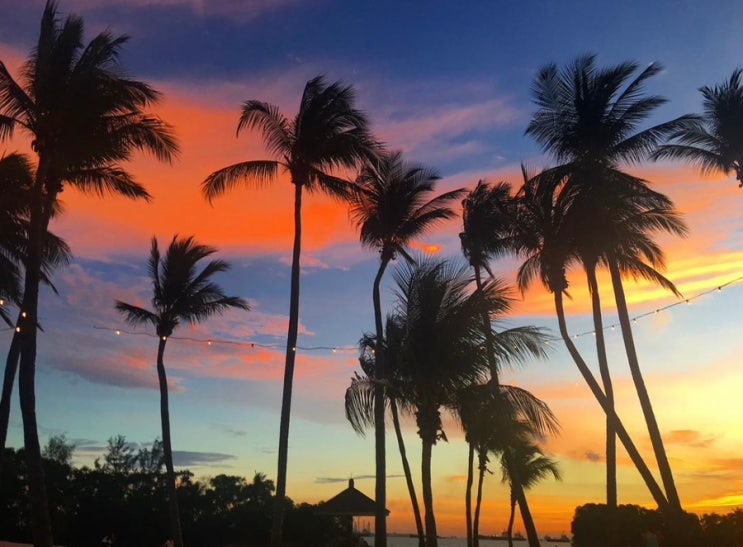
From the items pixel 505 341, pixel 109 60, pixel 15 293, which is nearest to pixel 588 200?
pixel 505 341

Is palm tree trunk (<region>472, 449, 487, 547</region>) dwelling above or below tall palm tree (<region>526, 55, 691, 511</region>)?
below

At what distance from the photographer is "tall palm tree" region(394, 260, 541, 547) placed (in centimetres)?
1800

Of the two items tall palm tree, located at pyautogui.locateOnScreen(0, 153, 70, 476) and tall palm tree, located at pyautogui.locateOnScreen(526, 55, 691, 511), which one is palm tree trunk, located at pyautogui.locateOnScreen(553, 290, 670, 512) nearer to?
tall palm tree, located at pyautogui.locateOnScreen(526, 55, 691, 511)

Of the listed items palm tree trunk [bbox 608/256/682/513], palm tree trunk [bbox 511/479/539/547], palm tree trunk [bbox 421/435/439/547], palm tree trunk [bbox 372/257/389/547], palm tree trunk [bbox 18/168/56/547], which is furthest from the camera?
palm tree trunk [bbox 511/479/539/547]

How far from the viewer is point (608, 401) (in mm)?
21578

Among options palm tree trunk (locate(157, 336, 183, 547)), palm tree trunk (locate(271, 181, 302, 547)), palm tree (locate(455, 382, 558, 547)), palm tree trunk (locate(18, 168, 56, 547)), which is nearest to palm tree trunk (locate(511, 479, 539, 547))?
palm tree (locate(455, 382, 558, 547))

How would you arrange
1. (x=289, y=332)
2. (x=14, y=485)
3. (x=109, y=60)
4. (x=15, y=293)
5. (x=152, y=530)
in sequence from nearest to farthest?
(x=109, y=60) < (x=289, y=332) < (x=15, y=293) < (x=14, y=485) < (x=152, y=530)

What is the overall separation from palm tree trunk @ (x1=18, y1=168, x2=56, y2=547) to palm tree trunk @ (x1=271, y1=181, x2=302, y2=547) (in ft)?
16.8

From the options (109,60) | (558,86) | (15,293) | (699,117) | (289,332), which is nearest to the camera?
(109,60)

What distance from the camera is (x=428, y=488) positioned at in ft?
61.0

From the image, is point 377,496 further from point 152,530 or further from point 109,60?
point 152,530

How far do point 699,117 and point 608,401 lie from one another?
9.25 metres

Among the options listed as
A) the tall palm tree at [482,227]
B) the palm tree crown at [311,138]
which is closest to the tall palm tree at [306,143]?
the palm tree crown at [311,138]

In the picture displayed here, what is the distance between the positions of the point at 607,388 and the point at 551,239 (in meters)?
5.23
